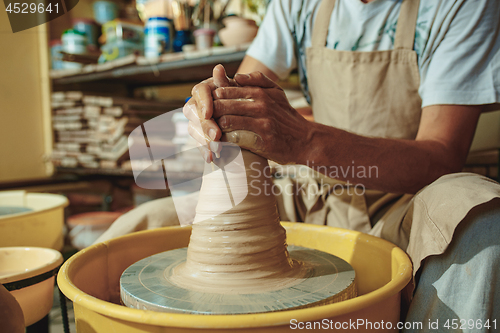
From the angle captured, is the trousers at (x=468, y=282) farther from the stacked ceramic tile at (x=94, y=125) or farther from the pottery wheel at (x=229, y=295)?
the stacked ceramic tile at (x=94, y=125)

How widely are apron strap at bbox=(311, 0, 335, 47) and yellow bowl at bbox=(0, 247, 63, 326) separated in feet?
2.99

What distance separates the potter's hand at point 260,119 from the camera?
0.64 m

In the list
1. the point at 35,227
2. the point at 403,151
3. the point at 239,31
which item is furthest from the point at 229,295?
the point at 239,31

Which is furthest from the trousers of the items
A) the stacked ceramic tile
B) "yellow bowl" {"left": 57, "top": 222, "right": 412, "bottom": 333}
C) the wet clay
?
the stacked ceramic tile

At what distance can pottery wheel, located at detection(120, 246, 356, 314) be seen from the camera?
54cm

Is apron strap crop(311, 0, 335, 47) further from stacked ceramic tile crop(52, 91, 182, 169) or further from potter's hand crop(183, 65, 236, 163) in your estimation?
stacked ceramic tile crop(52, 91, 182, 169)

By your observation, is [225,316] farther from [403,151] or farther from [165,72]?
[165,72]

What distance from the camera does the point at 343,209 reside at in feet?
3.25

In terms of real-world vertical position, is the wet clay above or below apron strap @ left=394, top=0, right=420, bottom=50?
below

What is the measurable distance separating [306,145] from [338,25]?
54 centimetres

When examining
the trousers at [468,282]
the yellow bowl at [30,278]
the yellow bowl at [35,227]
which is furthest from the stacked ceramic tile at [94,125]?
the trousers at [468,282]

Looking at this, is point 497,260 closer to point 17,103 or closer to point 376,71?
point 376,71

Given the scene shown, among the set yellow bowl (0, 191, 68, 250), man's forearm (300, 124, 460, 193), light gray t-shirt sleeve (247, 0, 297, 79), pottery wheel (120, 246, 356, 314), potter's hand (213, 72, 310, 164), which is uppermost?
light gray t-shirt sleeve (247, 0, 297, 79)

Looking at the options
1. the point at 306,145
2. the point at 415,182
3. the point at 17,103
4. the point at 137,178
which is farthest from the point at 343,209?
the point at 17,103
